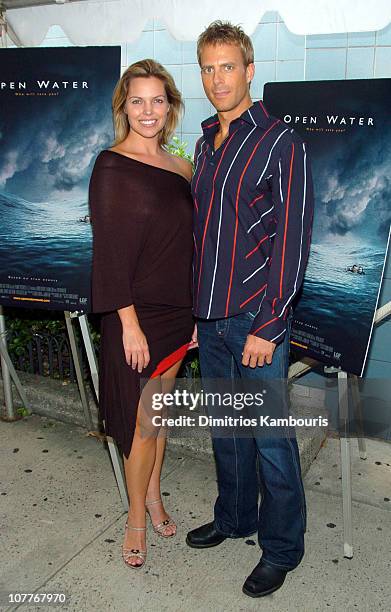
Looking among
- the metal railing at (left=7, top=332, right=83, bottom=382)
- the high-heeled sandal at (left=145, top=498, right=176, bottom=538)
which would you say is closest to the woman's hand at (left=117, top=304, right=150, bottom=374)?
the high-heeled sandal at (left=145, top=498, right=176, bottom=538)

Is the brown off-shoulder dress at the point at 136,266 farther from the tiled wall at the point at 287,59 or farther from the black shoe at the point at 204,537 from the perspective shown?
the tiled wall at the point at 287,59

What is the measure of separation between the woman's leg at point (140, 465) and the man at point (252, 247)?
0.31 meters

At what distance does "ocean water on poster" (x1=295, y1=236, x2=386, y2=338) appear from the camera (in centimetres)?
262

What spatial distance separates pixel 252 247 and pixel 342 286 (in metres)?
0.52

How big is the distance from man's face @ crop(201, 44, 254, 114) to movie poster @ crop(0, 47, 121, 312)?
2.66ft

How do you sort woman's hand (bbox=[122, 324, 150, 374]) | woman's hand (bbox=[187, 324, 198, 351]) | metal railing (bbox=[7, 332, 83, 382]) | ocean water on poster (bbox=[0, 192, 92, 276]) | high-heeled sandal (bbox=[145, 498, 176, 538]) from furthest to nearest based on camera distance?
metal railing (bbox=[7, 332, 83, 382]) → ocean water on poster (bbox=[0, 192, 92, 276]) → high-heeled sandal (bbox=[145, 498, 176, 538]) → woman's hand (bbox=[187, 324, 198, 351]) → woman's hand (bbox=[122, 324, 150, 374])

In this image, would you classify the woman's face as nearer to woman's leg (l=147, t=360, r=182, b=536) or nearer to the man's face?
the man's face

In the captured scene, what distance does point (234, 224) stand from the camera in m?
2.35

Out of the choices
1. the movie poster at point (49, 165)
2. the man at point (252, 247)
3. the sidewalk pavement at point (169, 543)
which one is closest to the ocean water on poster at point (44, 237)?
the movie poster at point (49, 165)

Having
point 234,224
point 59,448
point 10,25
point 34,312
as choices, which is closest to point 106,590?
point 59,448

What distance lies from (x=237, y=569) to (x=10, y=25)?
10.4 feet

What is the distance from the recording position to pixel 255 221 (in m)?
2.35

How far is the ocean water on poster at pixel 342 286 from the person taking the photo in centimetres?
262

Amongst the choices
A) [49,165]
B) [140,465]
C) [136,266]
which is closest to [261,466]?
[140,465]
